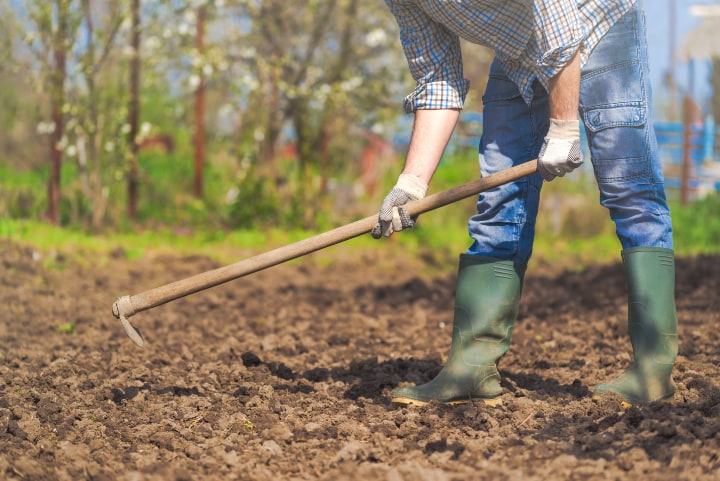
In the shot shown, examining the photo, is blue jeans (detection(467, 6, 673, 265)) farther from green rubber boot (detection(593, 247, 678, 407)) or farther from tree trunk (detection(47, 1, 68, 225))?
tree trunk (detection(47, 1, 68, 225))

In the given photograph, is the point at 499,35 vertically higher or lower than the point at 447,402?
higher

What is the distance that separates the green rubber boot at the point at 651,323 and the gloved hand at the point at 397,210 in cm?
74

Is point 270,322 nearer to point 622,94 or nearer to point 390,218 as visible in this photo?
point 390,218

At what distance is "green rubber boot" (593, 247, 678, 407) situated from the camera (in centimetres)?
289

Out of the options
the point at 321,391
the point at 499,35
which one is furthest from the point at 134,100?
the point at 499,35

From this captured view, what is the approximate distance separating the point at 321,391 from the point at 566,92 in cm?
142

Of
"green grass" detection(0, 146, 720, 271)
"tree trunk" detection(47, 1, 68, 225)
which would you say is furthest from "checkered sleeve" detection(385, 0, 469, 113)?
"tree trunk" detection(47, 1, 68, 225)

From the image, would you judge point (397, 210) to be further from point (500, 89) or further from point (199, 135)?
point (199, 135)

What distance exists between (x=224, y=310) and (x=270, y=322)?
480 mm

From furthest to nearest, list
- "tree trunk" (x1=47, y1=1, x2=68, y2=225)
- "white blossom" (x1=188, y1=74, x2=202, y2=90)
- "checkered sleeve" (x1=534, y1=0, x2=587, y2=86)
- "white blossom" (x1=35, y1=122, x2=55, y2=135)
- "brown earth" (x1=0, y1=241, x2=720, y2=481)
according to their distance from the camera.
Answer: "white blossom" (x1=188, y1=74, x2=202, y2=90) → "white blossom" (x1=35, y1=122, x2=55, y2=135) → "tree trunk" (x1=47, y1=1, x2=68, y2=225) → "checkered sleeve" (x1=534, y1=0, x2=587, y2=86) → "brown earth" (x1=0, y1=241, x2=720, y2=481)

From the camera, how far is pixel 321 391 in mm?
3318

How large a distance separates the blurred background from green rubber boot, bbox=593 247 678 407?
502cm

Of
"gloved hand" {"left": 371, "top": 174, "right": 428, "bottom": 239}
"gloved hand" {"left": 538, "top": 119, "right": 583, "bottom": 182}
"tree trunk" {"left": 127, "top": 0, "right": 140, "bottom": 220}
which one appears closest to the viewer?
"gloved hand" {"left": 538, "top": 119, "right": 583, "bottom": 182}

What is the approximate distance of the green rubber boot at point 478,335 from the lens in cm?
303
